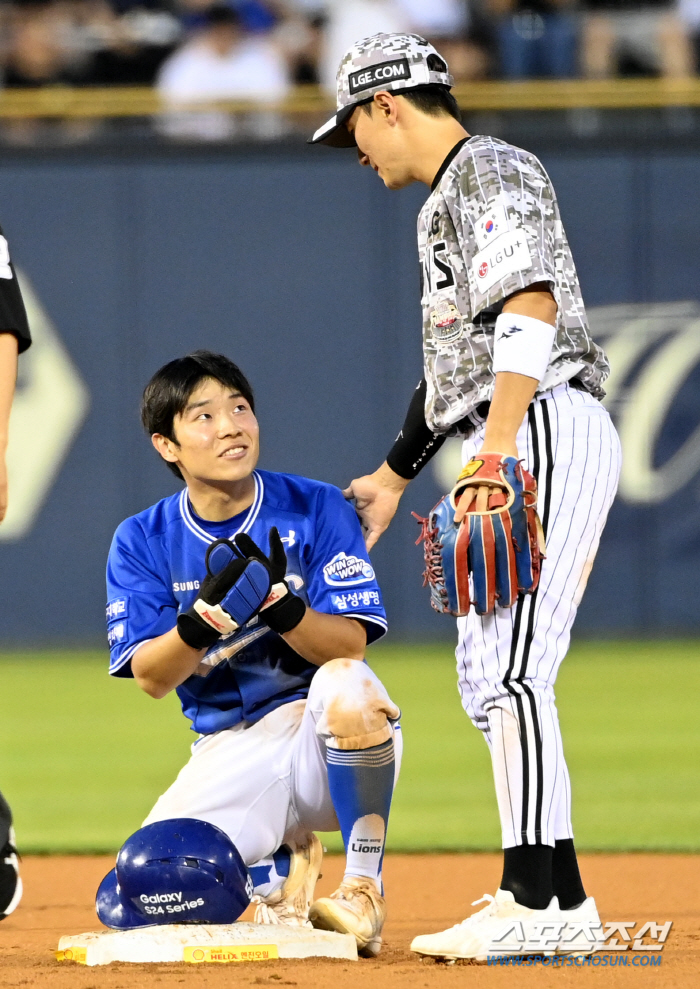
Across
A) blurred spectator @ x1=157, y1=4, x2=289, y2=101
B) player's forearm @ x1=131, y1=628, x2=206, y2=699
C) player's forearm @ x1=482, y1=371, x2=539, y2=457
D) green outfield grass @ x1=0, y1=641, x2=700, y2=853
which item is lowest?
green outfield grass @ x1=0, y1=641, x2=700, y2=853

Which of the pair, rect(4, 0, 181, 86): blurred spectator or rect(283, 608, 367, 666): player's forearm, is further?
Result: rect(4, 0, 181, 86): blurred spectator

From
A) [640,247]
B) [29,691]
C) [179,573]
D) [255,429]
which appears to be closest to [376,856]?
[179,573]

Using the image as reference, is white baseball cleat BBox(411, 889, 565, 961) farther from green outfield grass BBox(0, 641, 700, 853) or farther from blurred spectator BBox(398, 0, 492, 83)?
blurred spectator BBox(398, 0, 492, 83)

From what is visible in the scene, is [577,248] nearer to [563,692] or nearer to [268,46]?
[268,46]

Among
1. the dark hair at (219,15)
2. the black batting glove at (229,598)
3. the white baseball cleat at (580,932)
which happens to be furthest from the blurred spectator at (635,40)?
the white baseball cleat at (580,932)

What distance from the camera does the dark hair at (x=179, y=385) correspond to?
12.4 ft

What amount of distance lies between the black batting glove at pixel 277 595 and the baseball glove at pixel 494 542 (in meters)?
0.39

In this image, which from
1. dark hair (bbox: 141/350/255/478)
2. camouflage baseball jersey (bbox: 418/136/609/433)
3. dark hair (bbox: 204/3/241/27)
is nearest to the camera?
camouflage baseball jersey (bbox: 418/136/609/433)

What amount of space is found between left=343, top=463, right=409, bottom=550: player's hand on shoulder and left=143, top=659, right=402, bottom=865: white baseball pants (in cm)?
47

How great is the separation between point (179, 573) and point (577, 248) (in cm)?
917

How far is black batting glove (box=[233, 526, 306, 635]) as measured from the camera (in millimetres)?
3393

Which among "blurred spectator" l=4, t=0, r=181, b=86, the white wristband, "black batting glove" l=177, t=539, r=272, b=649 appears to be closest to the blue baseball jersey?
"black batting glove" l=177, t=539, r=272, b=649

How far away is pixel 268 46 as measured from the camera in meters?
12.5

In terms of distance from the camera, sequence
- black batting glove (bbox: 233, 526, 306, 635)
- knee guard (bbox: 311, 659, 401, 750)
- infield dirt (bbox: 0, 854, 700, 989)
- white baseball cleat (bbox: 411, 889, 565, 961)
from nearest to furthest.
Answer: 1. infield dirt (bbox: 0, 854, 700, 989)
2. white baseball cleat (bbox: 411, 889, 565, 961)
3. black batting glove (bbox: 233, 526, 306, 635)
4. knee guard (bbox: 311, 659, 401, 750)
